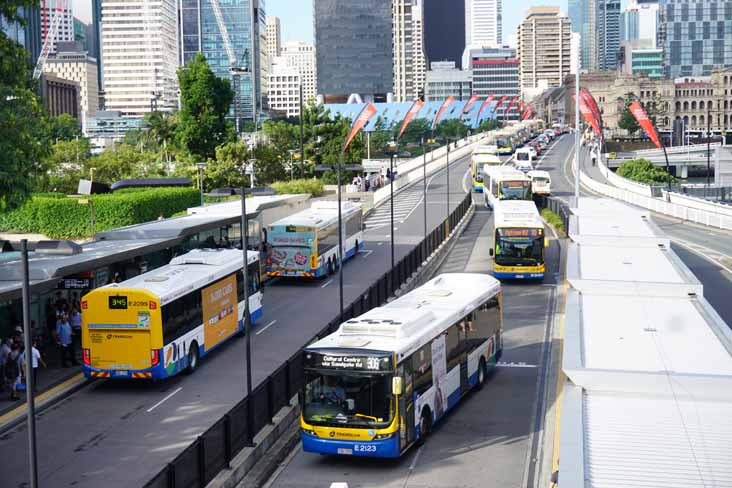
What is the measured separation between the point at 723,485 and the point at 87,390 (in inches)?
741

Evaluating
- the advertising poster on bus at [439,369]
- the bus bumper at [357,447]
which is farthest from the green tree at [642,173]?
the bus bumper at [357,447]

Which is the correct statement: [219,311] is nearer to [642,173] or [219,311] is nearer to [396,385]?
[396,385]

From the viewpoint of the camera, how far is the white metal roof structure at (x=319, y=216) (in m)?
43.9

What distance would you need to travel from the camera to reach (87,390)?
26.9 m

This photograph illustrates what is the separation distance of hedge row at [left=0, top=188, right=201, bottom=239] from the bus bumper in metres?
Answer: 32.1

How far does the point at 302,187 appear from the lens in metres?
72.2

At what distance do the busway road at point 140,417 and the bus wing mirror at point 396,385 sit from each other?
16.0 feet

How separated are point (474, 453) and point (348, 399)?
3255 millimetres

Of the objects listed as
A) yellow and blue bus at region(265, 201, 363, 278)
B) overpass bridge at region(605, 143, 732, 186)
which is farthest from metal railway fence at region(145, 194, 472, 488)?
overpass bridge at region(605, 143, 732, 186)

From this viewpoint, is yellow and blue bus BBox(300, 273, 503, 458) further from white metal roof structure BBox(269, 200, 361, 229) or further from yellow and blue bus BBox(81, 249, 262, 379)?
white metal roof structure BBox(269, 200, 361, 229)

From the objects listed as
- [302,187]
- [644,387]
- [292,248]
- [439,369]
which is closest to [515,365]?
[439,369]

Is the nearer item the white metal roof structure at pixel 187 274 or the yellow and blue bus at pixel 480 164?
the white metal roof structure at pixel 187 274

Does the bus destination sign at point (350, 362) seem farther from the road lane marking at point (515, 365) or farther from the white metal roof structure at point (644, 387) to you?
the road lane marking at point (515, 365)

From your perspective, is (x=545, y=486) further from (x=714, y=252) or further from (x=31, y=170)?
(x=714, y=252)
